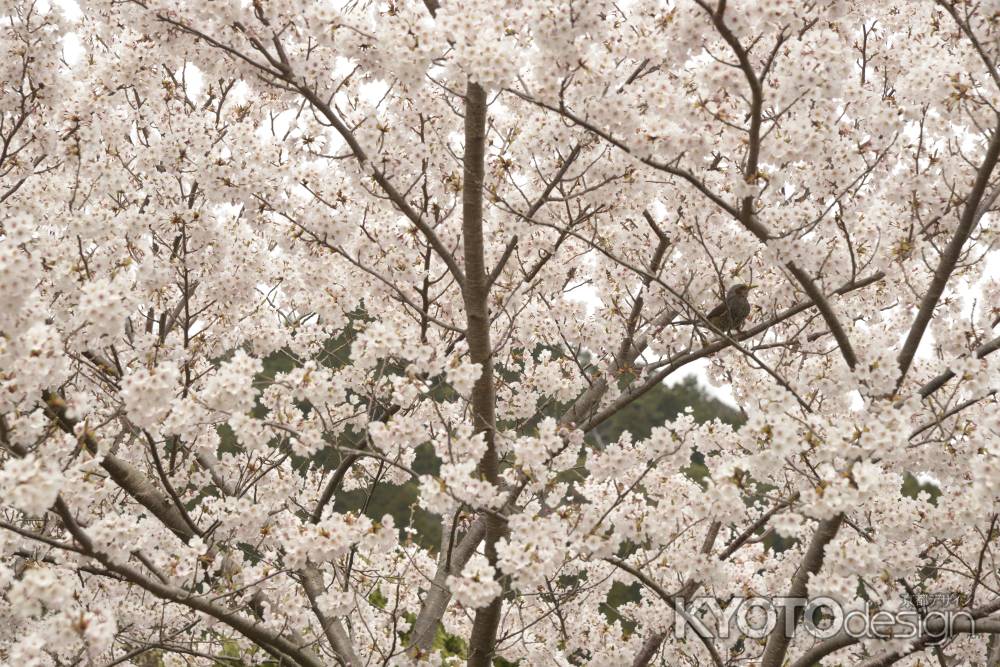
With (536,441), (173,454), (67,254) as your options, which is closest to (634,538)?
(536,441)

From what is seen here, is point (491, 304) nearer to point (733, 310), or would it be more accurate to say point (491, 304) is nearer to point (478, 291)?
point (478, 291)

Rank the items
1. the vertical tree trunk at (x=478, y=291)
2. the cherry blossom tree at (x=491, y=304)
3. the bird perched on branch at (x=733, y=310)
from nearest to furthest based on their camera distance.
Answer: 1. the cherry blossom tree at (x=491, y=304)
2. the vertical tree trunk at (x=478, y=291)
3. the bird perched on branch at (x=733, y=310)

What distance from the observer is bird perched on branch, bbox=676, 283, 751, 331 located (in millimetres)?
5996

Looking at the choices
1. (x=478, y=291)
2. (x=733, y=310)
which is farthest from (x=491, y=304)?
(x=733, y=310)

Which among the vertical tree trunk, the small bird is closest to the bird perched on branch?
the small bird

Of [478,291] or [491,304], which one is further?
[491,304]

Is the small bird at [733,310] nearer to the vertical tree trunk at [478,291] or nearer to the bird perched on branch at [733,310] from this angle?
the bird perched on branch at [733,310]

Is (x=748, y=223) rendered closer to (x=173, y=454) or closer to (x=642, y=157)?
(x=642, y=157)

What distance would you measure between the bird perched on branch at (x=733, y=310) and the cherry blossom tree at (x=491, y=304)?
8.4 inches

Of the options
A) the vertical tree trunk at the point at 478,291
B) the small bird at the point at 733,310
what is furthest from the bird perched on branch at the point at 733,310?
the vertical tree trunk at the point at 478,291

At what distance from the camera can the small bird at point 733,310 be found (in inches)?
236

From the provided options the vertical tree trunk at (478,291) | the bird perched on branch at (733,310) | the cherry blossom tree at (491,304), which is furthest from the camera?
the bird perched on branch at (733,310)

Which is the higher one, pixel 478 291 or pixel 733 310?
pixel 733 310

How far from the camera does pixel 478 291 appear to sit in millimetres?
5105
